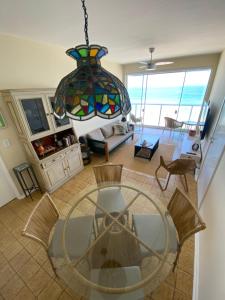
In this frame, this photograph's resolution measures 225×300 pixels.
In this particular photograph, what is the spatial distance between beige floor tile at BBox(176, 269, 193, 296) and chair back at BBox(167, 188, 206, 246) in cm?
57

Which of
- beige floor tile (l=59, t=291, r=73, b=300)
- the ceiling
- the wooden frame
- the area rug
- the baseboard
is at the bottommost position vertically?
beige floor tile (l=59, t=291, r=73, b=300)

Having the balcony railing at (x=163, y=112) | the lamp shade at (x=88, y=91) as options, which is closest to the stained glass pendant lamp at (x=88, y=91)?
the lamp shade at (x=88, y=91)

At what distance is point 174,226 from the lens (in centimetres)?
145

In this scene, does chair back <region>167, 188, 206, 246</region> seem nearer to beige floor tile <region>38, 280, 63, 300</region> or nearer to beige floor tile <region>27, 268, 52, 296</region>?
beige floor tile <region>38, 280, 63, 300</region>

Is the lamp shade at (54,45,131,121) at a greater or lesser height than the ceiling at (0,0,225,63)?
lesser

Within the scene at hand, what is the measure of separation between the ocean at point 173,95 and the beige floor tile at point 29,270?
6120 mm

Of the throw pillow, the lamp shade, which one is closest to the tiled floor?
the lamp shade

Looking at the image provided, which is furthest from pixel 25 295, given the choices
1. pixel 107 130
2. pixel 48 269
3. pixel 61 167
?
pixel 107 130

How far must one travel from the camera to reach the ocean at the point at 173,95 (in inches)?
198

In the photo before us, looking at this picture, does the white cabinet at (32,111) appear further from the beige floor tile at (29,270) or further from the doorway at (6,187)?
the beige floor tile at (29,270)

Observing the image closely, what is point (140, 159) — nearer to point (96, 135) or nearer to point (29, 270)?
point (96, 135)

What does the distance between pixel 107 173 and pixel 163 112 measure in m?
5.02

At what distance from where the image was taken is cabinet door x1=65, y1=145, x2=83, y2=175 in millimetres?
2954

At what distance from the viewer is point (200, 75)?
4.65m
